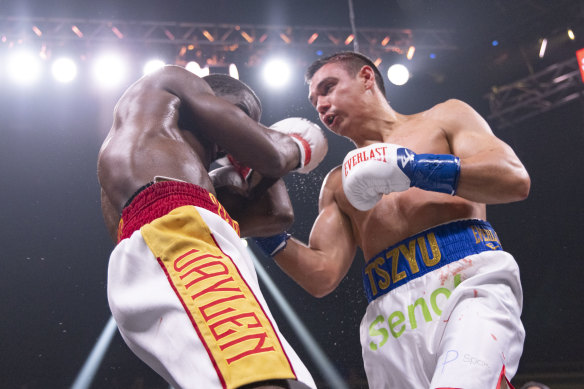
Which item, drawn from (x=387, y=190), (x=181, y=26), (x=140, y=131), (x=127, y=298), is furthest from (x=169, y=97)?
(x=181, y=26)

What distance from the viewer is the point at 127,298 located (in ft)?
3.21

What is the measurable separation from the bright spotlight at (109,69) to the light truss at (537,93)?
434 centimetres

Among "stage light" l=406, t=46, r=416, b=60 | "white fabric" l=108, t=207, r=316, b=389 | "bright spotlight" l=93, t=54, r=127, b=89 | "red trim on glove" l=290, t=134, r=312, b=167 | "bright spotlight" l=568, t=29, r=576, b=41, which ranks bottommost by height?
"white fabric" l=108, t=207, r=316, b=389

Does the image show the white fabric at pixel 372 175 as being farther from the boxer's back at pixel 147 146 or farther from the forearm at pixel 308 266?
the boxer's back at pixel 147 146

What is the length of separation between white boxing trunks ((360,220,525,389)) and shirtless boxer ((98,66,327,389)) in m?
0.51

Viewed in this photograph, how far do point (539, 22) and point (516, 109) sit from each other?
1.02 m

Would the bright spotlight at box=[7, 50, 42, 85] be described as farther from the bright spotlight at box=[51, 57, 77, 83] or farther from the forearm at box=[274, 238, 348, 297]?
the forearm at box=[274, 238, 348, 297]

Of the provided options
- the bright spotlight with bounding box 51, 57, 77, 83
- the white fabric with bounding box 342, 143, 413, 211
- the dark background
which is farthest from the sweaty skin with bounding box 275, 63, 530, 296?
the bright spotlight with bounding box 51, 57, 77, 83

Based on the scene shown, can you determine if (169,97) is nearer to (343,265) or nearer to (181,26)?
(343,265)

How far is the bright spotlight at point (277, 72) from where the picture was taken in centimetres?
579

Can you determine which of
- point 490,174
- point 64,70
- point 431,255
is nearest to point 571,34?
point 490,174

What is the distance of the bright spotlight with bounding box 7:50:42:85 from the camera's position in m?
5.28

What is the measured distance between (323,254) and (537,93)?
5.18m

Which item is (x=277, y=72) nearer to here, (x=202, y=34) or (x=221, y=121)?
(x=202, y=34)
